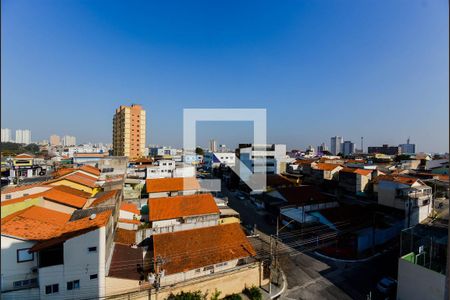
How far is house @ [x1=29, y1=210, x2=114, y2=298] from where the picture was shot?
7359 mm

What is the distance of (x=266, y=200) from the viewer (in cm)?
1856

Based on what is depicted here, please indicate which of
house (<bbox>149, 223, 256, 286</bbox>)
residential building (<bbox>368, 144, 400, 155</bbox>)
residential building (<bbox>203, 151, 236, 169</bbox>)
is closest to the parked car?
house (<bbox>149, 223, 256, 286</bbox>)


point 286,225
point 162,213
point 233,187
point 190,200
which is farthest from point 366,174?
point 162,213

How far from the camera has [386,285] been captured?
950cm

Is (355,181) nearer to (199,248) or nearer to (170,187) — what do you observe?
(170,187)

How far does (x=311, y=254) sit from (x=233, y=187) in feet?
50.9

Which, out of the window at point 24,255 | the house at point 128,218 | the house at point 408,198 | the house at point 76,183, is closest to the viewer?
the window at point 24,255

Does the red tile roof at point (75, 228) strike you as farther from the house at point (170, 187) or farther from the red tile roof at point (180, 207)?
the house at point (170, 187)

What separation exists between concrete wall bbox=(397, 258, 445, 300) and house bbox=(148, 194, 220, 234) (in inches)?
362

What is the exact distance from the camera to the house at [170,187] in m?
17.8

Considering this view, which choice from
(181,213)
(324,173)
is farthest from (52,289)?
(324,173)

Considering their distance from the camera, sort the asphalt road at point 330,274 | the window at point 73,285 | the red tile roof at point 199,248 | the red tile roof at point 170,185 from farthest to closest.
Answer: the red tile roof at point 170,185 → the asphalt road at point 330,274 → the red tile roof at point 199,248 → the window at point 73,285

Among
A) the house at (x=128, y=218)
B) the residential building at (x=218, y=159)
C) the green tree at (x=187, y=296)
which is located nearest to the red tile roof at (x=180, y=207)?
the house at (x=128, y=218)

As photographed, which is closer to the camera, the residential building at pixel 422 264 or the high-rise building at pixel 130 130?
the residential building at pixel 422 264
